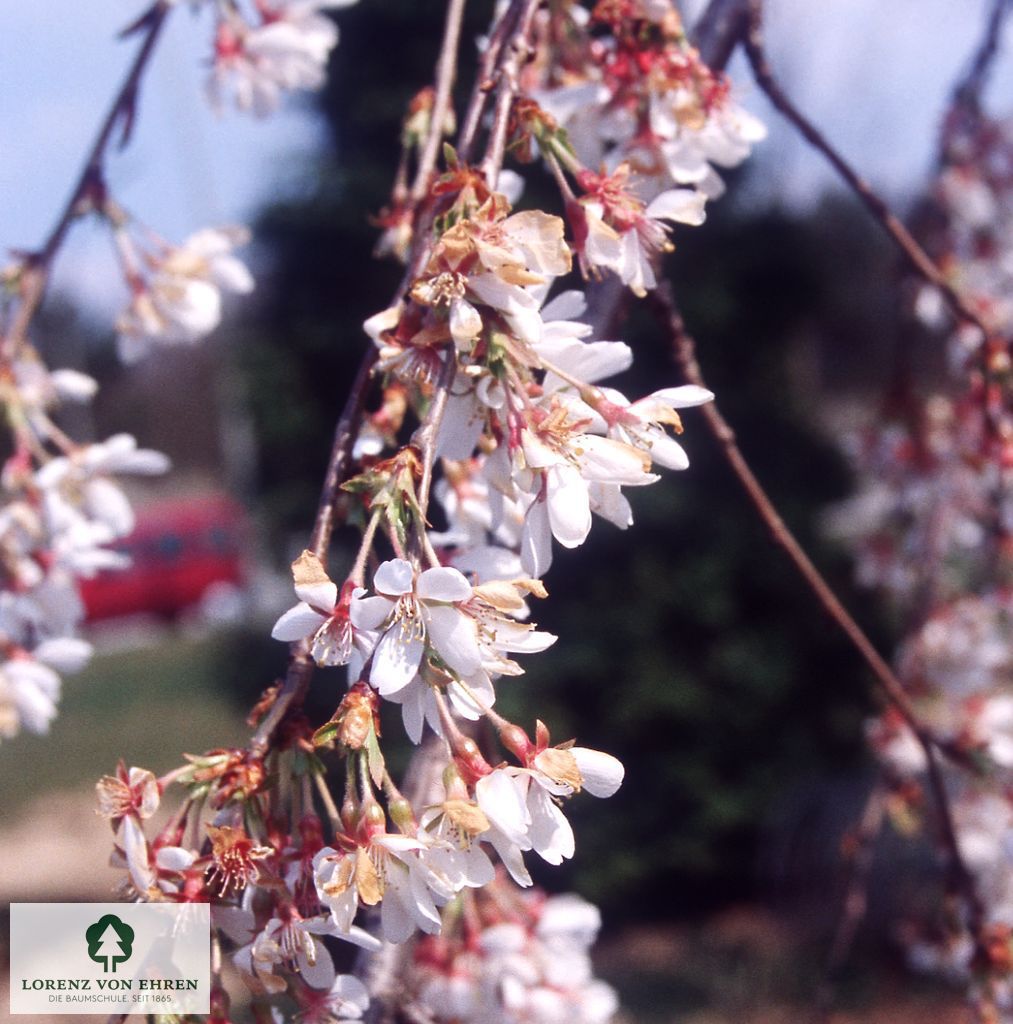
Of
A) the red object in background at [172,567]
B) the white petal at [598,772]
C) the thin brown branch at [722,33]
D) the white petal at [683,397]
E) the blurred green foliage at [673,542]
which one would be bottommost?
the white petal at [598,772]

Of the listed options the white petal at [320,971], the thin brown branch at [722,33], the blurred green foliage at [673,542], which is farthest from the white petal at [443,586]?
the blurred green foliage at [673,542]

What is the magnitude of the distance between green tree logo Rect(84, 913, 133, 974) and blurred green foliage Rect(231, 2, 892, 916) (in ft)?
11.0

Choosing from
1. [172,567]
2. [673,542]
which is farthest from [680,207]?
[172,567]

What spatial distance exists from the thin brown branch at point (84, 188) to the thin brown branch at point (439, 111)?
0.32 m

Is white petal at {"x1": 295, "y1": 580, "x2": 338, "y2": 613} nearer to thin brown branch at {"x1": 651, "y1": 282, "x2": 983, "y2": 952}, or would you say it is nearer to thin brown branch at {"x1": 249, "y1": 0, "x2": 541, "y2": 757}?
thin brown branch at {"x1": 249, "y1": 0, "x2": 541, "y2": 757}

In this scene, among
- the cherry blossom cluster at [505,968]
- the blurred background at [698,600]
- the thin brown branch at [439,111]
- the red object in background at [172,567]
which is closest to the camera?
the thin brown branch at [439,111]

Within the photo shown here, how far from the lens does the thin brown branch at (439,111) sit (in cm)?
81

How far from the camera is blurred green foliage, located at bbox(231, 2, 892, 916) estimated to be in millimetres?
4395

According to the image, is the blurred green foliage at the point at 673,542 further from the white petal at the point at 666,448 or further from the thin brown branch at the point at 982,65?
the white petal at the point at 666,448

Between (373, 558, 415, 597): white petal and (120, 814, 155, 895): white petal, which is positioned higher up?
(373, 558, 415, 597): white petal

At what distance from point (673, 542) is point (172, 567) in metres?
7.17

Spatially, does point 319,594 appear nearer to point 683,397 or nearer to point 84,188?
point 683,397

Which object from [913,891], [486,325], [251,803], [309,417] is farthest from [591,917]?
[309,417]

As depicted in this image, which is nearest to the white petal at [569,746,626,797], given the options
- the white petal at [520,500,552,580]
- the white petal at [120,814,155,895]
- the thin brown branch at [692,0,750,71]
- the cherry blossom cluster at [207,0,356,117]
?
the white petal at [520,500,552,580]
